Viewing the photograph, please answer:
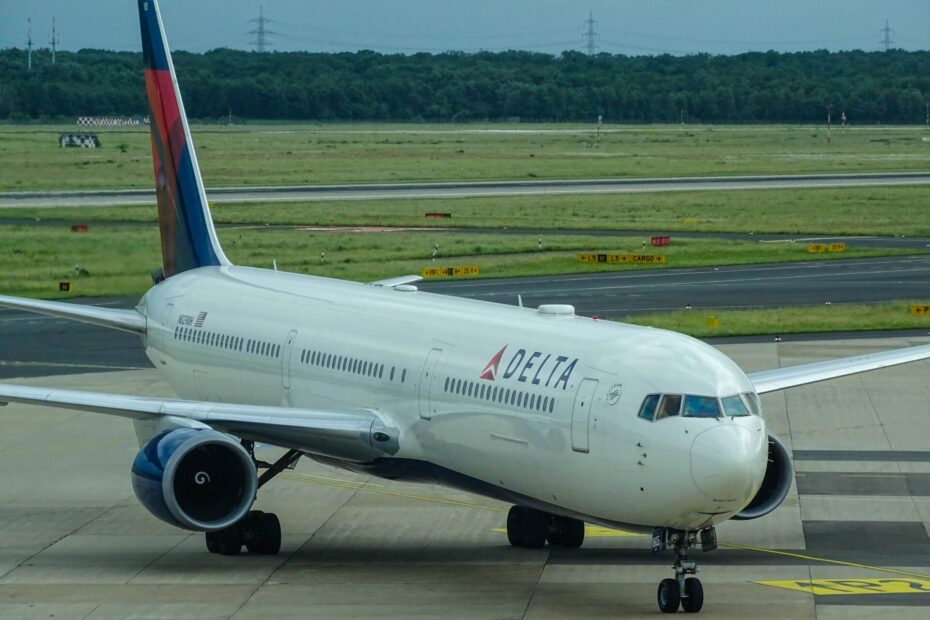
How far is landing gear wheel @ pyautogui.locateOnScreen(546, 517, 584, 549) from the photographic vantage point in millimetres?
25969

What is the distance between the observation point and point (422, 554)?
2589cm

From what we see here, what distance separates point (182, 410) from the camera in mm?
25219

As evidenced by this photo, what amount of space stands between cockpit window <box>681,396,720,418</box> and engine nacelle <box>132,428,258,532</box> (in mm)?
7152

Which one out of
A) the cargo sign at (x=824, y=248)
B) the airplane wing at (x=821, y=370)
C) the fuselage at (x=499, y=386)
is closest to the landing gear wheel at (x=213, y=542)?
the fuselage at (x=499, y=386)

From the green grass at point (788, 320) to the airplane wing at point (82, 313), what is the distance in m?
22.1

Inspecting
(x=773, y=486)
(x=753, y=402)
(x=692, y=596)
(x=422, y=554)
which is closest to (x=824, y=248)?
(x=773, y=486)

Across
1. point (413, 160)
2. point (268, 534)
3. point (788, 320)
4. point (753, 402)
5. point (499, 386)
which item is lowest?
point (268, 534)

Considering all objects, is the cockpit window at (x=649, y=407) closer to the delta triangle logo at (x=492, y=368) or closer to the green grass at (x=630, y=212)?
the delta triangle logo at (x=492, y=368)

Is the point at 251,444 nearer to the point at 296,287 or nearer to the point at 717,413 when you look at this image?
the point at 296,287

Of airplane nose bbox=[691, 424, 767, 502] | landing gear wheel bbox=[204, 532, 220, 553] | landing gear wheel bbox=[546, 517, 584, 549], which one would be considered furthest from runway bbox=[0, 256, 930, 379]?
airplane nose bbox=[691, 424, 767, 502]

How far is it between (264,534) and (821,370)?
9905 mm

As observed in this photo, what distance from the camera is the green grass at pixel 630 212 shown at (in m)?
90.6

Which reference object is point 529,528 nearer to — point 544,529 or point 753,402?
point 544,529

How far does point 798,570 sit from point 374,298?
30.1 feet
